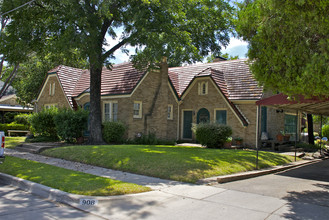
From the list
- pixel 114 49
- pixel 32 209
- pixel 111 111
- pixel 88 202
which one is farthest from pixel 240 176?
pixel 111 111

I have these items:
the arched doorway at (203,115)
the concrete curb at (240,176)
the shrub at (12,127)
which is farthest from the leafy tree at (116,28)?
the shrub at (12,127)

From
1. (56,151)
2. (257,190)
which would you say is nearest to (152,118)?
(56,151)

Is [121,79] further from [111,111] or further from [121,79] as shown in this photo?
[111,111]

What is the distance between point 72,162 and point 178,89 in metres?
13.7

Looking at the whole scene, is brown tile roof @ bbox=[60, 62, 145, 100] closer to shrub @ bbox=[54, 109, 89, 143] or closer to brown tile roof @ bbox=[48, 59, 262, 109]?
brown tile roof @ bbox=[48, 59, 262, 109]

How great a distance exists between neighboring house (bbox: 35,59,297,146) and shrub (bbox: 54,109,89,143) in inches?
97.8

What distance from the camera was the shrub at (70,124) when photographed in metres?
18.3

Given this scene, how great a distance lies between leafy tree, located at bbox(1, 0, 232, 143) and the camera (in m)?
15.0

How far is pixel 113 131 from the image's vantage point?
18422 millimetres

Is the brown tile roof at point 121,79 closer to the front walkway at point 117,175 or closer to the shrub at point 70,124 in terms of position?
the shrub at point 70,124

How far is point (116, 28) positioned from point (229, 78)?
9495 mm

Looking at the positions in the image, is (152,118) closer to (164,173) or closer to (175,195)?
(164,173)

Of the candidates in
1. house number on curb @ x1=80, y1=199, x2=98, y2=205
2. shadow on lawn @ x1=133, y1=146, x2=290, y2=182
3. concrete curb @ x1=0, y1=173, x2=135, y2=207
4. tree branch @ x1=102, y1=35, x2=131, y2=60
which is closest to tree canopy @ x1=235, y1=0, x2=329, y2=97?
shadow on lawn @ x1=133, y1=146, x2=290, y2=182

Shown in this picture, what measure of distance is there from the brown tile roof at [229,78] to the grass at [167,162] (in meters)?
7.07
